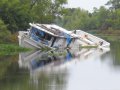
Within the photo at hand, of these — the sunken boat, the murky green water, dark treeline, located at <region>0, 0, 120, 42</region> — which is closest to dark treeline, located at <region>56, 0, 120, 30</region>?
dark treeline, located at <region>0, 0, 120, 42</region>

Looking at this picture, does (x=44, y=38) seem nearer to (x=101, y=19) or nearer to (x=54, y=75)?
(x=54, y=75)

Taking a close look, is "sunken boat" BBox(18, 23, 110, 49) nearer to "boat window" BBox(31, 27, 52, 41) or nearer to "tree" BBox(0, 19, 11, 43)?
"boat window" BBox(31, 27, 52, 41)

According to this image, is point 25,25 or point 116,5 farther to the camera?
point 116,5

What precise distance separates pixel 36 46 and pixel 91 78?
1002 inches

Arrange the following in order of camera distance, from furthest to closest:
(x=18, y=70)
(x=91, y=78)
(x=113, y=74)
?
(x=18, y=70)
(x=113, y=74)
(x=91, y=78)

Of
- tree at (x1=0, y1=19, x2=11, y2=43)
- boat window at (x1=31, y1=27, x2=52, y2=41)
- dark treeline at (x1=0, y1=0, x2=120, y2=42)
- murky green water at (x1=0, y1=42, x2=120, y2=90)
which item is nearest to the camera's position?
murky green water at (x1=0, y1=42, x2=120, y2=90)

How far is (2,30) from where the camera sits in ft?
161

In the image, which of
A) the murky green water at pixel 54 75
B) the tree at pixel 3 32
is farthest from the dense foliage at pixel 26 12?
the murky green water at pixel 54 75

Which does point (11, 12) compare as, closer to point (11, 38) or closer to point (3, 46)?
point (11, 38)

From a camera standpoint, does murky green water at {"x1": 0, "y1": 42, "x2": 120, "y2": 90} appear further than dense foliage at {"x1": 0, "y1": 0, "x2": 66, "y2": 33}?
No

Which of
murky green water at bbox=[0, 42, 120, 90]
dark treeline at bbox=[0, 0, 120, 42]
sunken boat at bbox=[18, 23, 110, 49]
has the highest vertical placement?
dark treeline at bbox=[0, 0, 120, 42]

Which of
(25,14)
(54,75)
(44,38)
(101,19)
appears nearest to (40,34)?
(44,38)

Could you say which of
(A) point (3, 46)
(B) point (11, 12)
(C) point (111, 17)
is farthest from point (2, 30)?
(C) point (111, 17)

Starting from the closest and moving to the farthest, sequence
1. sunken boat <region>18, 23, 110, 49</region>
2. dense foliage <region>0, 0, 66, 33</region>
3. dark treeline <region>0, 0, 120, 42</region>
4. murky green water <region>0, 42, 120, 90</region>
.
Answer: murky green water <region>0, 42, 120, 90</region> < sunken boat <region>18, 23, 110, 49</region> < dark treeline <region>0, 0, 120, 42</region> < dense foliage <region>0, 0, 66, 33</region>
